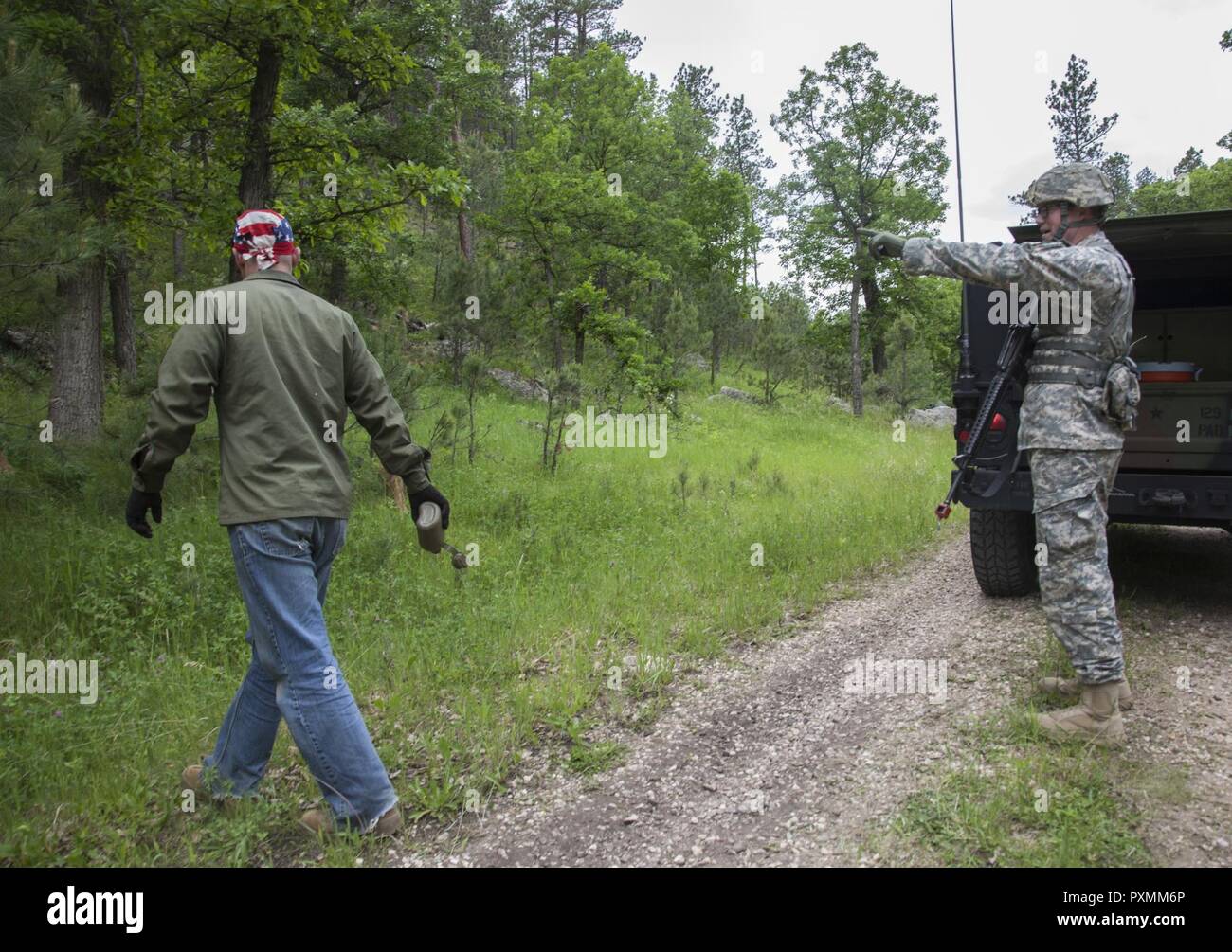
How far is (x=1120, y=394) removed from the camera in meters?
3.58

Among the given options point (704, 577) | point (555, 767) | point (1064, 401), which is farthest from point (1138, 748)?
point (704, 577)

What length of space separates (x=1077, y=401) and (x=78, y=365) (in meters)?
8.98

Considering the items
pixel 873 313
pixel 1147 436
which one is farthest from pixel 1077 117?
pixel 1147 436

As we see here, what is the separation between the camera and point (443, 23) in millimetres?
11578

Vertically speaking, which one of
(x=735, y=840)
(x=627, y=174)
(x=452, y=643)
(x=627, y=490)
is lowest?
(x=735, y=840)

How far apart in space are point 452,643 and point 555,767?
1.45 m

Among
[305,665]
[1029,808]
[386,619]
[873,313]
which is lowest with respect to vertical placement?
[1029,808]

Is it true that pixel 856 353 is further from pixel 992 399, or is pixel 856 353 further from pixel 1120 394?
pixel 1120 394

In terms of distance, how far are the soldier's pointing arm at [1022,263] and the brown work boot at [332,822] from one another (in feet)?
10.6

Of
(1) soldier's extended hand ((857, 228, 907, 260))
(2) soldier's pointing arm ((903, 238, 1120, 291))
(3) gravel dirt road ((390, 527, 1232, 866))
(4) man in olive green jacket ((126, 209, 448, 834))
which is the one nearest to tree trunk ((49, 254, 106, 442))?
(4) man in olive green jacket ((126, 209, 448, 834))

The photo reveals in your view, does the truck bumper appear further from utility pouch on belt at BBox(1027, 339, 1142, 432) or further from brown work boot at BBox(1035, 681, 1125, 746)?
brown work boot at BBox(1035, 681, 1125, 746)

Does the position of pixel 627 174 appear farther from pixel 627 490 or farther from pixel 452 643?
pixel 452 643

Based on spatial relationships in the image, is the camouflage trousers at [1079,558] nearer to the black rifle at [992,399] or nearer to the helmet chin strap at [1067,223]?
the black rifle at [992,399]

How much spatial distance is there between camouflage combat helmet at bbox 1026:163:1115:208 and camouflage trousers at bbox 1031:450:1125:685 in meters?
1.17
